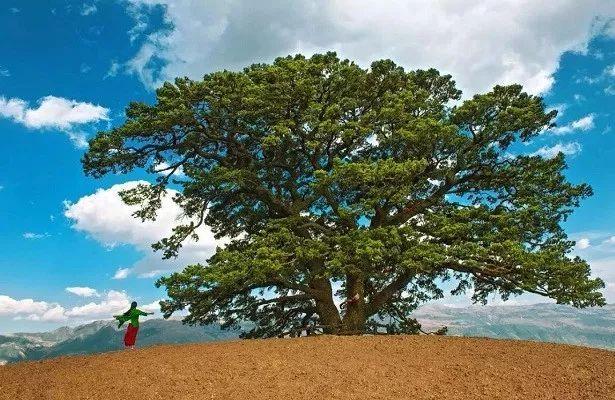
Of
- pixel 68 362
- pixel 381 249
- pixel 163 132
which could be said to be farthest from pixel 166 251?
pixel 381 249

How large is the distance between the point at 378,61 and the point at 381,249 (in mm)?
8808

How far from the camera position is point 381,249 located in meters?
17.2

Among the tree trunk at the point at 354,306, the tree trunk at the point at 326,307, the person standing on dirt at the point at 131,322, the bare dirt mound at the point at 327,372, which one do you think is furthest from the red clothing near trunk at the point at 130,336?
the tree trunk at the point at 354,306

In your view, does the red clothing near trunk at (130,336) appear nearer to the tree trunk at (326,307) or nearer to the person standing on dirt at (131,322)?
the person standing on dirt at (131,322)

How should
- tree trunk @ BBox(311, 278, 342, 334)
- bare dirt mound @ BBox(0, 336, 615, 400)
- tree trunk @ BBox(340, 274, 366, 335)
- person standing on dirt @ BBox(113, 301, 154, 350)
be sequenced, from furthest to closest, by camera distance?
tree trunk @ BBox(311, 278, 342, 334) < tree trunk @ BBox(340, 274, 366, 335) < person standing on dirt @ BBox(113, 301, 154, 350) < bare dirt mound @ BBox(0, 336, 615, 400)

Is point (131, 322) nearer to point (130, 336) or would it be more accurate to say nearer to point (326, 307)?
point (130, 336)

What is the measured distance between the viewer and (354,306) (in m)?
21.0

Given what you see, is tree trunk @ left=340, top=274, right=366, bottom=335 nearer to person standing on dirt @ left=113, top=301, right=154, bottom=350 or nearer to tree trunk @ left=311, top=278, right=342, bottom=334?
tree trunk @ left=311, top=278, right=342, bottom=334

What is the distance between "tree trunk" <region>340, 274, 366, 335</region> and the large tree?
0.20 ft

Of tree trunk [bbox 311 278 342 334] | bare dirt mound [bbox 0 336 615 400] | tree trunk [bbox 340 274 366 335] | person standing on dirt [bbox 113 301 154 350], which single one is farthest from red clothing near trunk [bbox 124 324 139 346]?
tree trunk [bbox 340 274 366 335]

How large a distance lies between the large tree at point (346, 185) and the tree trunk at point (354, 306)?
0.20 ft

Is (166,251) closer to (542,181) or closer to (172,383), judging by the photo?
(172,383)

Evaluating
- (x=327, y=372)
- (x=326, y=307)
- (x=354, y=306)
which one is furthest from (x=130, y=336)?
(x=354, y=306)

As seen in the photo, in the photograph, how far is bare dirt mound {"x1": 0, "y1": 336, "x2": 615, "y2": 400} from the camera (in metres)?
10.8
